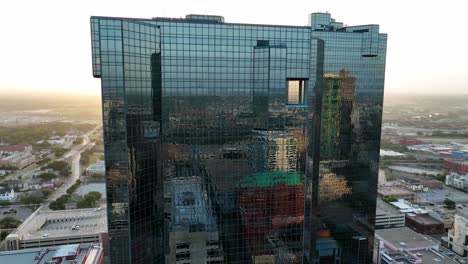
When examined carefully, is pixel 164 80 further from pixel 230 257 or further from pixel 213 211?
pixel 230 257

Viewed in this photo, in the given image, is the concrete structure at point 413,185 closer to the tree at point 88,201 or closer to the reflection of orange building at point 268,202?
the reflection of orange building at point 268,202

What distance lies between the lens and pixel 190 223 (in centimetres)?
3138

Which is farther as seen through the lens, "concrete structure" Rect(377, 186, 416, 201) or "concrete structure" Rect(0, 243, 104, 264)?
"concrete structure" Rect(377, 186, 416, 201)

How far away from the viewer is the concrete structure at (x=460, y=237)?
69.9 m

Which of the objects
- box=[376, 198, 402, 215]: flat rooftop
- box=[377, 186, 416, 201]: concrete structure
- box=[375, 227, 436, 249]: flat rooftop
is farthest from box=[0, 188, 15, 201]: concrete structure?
box=[377, 186, 416, 201]: concrete structure

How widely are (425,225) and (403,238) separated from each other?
17408 millimetres

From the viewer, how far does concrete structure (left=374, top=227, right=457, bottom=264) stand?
61275 millimetres

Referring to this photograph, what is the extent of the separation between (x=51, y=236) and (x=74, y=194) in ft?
136

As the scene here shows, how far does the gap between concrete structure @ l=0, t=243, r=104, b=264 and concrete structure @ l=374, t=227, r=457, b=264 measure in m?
55.6

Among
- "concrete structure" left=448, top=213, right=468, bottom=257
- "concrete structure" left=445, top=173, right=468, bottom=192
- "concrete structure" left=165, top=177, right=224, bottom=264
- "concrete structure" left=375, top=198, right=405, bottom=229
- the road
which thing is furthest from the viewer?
"concrete structure" left=445, top=173, right=468, bottom=192

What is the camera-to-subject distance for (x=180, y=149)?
30688mm

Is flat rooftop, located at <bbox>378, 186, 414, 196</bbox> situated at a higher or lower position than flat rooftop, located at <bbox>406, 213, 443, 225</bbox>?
higher

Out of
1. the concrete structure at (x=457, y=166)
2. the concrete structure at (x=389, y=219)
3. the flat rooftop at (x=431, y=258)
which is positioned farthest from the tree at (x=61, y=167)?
the concrete structure at (x=457, y=166)

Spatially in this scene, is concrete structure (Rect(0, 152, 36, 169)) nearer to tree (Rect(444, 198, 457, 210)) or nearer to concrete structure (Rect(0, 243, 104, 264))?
concrete structure (Rect(0, 243, 104, 264))
